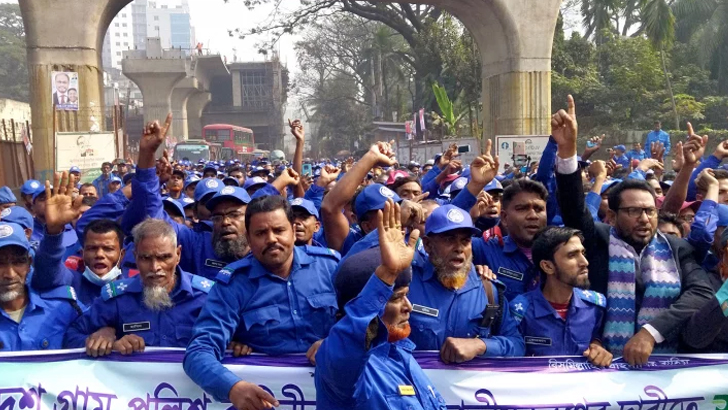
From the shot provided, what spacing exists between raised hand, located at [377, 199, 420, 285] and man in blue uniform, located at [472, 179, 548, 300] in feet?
5.64

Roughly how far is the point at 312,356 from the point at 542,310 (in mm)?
1116

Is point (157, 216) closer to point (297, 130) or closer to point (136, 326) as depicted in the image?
point (136, 326)

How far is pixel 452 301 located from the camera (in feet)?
11.3

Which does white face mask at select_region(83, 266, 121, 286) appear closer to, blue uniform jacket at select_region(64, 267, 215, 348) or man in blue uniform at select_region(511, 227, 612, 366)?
blue uniform jacket at select_region(64, 267, 215, 348)

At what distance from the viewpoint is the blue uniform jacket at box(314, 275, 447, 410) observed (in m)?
2.43

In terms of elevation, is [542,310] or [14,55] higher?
[14,55]

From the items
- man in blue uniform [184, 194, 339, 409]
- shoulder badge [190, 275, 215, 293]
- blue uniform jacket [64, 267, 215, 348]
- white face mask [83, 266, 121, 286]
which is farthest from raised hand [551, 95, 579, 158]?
white face mask [83, 266, 121, 286]

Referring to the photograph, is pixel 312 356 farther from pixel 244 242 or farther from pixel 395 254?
pixel 244 242

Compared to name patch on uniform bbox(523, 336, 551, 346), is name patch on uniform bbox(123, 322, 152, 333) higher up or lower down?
higher up

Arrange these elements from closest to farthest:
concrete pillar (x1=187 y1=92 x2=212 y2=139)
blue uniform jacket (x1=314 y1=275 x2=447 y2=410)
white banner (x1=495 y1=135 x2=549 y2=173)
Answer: blue uniform jacket (x1=314 y1=275 x2=447 y2=410) → white banner (x1=495 y1=135 x2=549 y2=173) → concrete pillar (x1=187 y1=92 x2=212 y2=139)

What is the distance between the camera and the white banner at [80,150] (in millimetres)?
12703

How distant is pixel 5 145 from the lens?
15984 millimetres

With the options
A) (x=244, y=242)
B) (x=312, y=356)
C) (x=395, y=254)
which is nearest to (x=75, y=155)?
(x=244, y=242)

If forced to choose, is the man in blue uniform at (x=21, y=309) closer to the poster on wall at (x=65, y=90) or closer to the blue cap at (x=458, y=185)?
the blue cap at (x=458, y=185)
